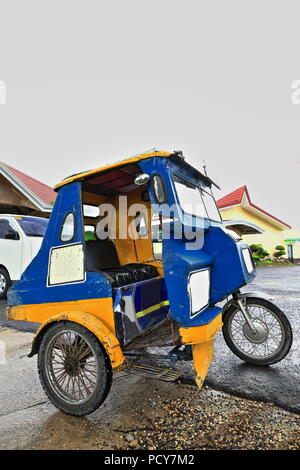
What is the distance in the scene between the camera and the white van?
741cm

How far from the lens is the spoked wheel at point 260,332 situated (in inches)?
129

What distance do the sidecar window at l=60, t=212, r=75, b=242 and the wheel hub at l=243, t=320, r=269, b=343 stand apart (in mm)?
2288

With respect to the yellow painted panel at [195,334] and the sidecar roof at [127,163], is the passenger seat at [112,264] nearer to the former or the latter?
the yellow painted panel at [195,334]

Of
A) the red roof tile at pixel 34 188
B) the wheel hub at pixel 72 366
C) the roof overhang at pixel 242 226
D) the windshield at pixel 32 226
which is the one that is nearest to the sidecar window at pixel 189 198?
the wheel hub at pixel 72 366

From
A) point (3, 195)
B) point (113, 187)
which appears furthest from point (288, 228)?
point (113, 187)

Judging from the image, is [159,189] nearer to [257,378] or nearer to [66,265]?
[66,265]

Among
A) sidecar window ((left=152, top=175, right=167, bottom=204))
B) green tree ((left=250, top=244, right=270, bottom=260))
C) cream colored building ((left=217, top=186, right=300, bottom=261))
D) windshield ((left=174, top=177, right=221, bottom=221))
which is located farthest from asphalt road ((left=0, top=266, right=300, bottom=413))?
cream colored building ((left=217, top=186, right=300, bottom=261))

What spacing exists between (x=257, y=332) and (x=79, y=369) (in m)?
2.03

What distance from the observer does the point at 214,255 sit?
301 centimetres

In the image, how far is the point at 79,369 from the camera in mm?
2578

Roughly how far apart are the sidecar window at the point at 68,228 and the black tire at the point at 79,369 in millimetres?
790
